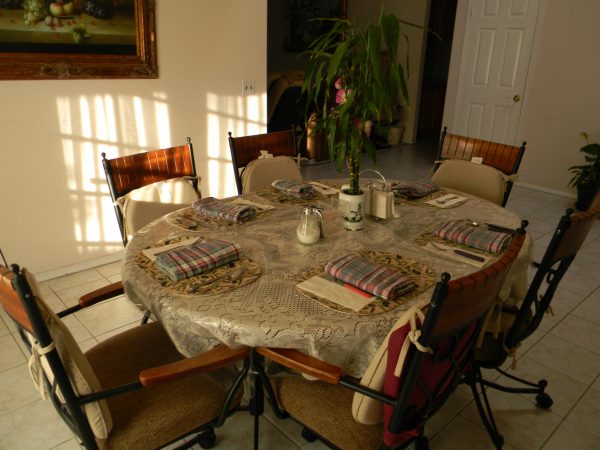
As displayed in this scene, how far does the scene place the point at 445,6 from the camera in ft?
23.5

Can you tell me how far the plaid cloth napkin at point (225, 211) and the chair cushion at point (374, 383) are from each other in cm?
90

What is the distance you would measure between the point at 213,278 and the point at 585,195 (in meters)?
4.14

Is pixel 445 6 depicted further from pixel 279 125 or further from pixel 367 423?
pixel 367 423

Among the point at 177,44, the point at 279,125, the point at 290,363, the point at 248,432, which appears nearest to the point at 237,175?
the point at 177,44

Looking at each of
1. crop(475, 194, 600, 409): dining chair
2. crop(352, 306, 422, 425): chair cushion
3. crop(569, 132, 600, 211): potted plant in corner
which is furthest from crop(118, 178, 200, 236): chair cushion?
crop(569, 132, 600, 211): potted plant in corner

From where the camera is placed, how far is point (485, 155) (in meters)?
2.59

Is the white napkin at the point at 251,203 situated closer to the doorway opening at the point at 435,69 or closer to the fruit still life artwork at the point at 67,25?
the fruit still life artwork at the point at 67,25

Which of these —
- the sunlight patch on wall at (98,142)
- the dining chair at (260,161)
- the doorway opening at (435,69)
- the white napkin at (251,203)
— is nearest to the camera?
the white napkin at (251,203)

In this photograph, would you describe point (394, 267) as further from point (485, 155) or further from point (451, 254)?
point (485, 155)

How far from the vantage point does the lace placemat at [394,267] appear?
130 cm

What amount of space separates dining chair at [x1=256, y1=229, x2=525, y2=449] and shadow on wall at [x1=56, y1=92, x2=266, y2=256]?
211 cm

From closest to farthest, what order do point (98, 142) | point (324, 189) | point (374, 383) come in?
point (374, 383)
point (324, 189)
point (98, 142)

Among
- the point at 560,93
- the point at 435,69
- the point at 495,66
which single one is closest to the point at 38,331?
the point at 560,93

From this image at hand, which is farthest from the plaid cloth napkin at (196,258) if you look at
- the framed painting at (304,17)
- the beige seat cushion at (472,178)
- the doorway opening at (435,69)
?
the doorway opening at (435,69)
